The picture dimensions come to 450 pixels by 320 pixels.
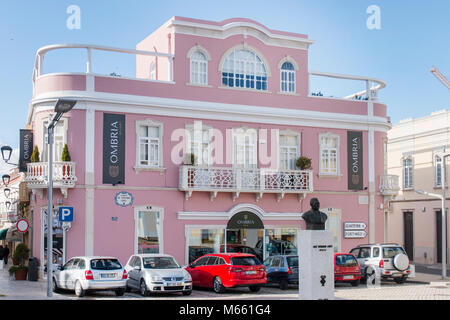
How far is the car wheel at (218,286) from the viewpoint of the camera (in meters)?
24.4

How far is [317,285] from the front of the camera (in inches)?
728

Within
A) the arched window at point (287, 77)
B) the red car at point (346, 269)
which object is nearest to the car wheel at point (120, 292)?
the red car at point (346, 269)

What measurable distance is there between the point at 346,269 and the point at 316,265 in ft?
28.3

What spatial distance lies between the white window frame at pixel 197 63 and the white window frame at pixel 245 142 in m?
2.84

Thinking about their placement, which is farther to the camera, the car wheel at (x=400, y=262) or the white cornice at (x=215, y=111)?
the white cornice at (x=215, y=111)

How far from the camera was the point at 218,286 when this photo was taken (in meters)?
24.6

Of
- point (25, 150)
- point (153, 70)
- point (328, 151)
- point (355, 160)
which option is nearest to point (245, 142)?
point (328, 151)

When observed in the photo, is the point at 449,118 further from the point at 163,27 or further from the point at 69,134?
the point at 69,134

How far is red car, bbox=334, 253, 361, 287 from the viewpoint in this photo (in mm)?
26500

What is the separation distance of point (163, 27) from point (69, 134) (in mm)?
7215

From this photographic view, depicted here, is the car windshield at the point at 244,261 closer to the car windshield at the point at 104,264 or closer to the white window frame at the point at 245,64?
the car windshield at the point at 104,264

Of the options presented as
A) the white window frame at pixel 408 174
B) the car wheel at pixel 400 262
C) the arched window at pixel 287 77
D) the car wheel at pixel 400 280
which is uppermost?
the arched window at pixel 287 77

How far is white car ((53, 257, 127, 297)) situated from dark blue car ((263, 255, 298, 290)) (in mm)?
6481
